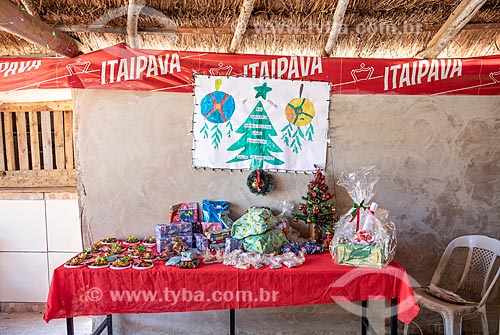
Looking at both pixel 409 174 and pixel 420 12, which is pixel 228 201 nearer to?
pixel 409 174

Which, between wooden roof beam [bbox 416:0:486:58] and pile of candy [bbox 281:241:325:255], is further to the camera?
pile of candy [bbox 281:241:325:255]

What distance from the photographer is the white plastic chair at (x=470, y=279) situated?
9.09ft

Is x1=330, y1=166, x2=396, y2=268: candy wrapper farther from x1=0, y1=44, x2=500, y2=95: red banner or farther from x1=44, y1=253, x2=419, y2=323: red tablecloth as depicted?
x1=0, y1=44, x2=500, y2=95: red banner

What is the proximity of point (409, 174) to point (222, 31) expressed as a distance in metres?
2.27

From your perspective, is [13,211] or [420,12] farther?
[13,211]

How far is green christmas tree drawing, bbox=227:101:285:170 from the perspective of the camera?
129 inches

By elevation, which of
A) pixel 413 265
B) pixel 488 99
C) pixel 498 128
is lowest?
pixel 413 265

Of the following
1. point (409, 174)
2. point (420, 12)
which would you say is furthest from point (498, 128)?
point (420, 12)

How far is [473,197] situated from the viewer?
11.3ft

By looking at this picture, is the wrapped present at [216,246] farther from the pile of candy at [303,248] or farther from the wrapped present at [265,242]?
the pile of candy at [303,248]

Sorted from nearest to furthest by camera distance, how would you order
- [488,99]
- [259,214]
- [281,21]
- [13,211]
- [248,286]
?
[248,286] < [259,214] < [281,21] < [488,99] < [13,211]

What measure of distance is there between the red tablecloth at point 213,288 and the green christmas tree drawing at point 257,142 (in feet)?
3.67

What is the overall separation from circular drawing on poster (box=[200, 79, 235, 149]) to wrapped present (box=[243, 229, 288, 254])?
39.6 inches

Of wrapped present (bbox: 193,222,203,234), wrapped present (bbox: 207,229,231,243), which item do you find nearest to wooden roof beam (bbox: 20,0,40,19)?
wrapped present (bbox: 193,222,203,234)
